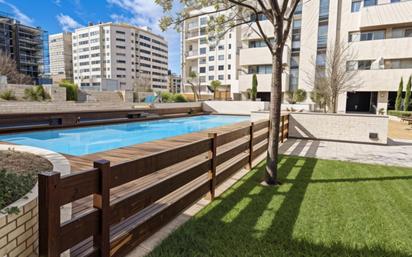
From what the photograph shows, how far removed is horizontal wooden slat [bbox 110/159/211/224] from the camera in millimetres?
2336

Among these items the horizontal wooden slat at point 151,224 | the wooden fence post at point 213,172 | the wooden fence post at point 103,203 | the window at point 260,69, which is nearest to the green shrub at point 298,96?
the window at point 260,69

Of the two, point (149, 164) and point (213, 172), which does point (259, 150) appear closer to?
point (213, 172)

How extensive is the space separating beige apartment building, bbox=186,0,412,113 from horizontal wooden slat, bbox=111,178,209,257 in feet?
74.0

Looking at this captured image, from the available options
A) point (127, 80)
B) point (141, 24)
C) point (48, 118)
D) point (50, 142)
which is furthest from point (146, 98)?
point (141, 24)

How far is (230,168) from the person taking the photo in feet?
16.6

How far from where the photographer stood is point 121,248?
2465 mm

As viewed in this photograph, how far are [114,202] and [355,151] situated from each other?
26.8 feet

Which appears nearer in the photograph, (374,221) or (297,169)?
(374,221)

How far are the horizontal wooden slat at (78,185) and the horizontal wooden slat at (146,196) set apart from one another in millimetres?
372

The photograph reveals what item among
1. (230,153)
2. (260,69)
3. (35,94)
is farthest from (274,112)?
(260,69)

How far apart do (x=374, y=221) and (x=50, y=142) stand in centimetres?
1148

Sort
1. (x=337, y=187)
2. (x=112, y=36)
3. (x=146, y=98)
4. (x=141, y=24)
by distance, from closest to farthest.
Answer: (x=337, y=187) → (x=146, y=98) → (x=112, y=36) → (x=141, y=24)

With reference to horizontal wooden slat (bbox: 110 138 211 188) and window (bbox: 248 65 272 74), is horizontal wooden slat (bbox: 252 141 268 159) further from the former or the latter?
window (bbox: 248 65 272 74)

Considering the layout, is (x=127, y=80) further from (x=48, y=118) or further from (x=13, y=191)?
(x=13, y=191)
